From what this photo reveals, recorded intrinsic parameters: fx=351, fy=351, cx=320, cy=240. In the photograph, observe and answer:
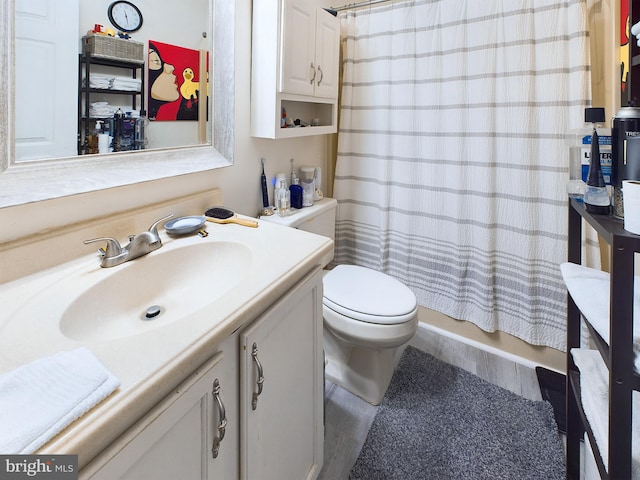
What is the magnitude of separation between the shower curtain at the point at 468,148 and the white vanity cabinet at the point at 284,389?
1.06m

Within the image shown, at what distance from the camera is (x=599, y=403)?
0.90 metres

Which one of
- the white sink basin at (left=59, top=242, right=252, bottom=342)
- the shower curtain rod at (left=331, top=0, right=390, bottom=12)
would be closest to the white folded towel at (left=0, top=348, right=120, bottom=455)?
the white sink basin at (left=59, top=242, right=252, bottom=342)

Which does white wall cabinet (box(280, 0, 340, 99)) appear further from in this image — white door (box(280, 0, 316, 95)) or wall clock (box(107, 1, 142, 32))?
wall clock (box(107, 1, 142, 32))

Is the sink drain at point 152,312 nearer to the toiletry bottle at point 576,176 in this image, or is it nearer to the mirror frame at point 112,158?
the mirror frame at point 112,158

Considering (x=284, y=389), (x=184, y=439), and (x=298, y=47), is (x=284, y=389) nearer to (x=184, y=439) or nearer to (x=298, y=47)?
(x=184, y=439)

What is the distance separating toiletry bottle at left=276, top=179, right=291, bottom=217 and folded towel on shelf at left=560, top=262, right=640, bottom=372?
3.55ft

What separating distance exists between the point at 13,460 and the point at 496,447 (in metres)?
1.48

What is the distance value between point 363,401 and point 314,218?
88 cm

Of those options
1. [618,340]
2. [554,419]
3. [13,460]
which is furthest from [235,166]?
[554,419]

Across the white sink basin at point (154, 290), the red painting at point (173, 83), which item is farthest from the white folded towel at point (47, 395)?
the red painting at point (173, 83)

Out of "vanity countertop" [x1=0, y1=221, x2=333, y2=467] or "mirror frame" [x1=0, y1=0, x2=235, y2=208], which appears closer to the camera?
"vanity countertop" [x1=0, y1=221, x2=333, y2=467]

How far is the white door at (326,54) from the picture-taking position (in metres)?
1.64

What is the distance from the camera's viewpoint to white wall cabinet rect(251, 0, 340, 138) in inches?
54.9

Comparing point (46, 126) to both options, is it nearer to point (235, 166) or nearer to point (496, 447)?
point (235, 166)
